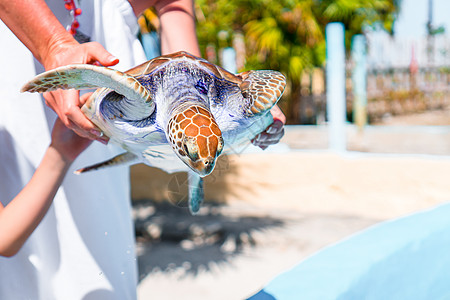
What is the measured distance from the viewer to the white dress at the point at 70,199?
964 millimetres

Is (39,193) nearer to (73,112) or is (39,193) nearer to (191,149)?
(73,112)

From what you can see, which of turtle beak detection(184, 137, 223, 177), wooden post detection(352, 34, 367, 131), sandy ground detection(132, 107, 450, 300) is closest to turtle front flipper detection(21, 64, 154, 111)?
turtle beak detection(184, 137, 223, 177)

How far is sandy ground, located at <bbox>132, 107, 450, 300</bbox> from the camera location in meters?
2.73

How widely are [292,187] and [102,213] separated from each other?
2723 millimetres

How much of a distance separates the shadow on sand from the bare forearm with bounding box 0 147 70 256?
79.6 inches

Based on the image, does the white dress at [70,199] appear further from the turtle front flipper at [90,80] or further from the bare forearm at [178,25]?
the turtle front flipper at [90,80]

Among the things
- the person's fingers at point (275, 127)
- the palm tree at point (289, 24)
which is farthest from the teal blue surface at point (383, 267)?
the palm tree at point (289, 24)

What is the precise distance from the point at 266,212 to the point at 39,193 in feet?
9.84

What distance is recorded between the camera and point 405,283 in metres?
1.52

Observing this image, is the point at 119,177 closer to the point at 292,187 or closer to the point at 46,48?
the point at 46,48

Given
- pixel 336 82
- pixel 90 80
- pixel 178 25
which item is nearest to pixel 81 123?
pixel 90 80

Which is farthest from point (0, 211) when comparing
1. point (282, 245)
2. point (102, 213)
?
point (282, 245)

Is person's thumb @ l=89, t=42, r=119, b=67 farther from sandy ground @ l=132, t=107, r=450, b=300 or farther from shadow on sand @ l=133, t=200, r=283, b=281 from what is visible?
shadow on sand @ l=133, t=200, r=283, b=281

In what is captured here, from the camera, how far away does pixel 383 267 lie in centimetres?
147
